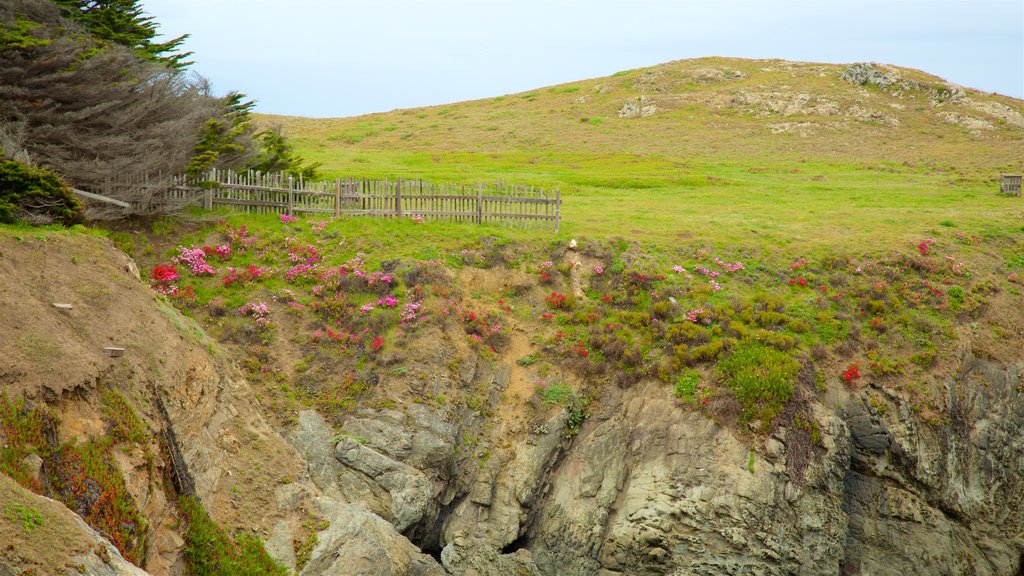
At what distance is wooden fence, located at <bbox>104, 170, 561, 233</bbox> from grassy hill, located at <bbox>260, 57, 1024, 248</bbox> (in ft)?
6.47

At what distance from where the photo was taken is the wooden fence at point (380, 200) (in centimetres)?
2911

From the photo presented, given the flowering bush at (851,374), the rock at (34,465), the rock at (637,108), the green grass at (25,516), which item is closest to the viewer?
the green grass at (25,516)

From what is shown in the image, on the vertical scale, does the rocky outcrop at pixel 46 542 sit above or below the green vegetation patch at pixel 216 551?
above

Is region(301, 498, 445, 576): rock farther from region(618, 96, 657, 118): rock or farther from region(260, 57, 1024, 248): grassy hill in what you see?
region(618, 96, 657, 118): rock

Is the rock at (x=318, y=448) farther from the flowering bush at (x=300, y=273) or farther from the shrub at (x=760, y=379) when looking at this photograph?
the shrub at (x=760, y=379)

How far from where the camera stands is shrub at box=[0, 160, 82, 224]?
A: 18.7 meters

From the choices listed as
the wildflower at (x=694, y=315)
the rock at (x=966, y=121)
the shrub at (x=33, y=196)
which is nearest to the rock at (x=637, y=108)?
the rock at (x=966, y=121)

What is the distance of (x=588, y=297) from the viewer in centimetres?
2598

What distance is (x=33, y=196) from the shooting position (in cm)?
1947

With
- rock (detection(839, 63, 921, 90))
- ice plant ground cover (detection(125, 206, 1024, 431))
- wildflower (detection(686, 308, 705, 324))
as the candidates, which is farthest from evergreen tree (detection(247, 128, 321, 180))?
rock (detection(839, 63, 921, 90))

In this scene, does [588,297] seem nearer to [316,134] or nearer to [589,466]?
[589,466]

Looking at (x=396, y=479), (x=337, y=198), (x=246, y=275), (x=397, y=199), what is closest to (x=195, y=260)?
(x=246, y=275)

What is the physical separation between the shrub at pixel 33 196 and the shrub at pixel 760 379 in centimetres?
1842

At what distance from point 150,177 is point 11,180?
726 centimetres
